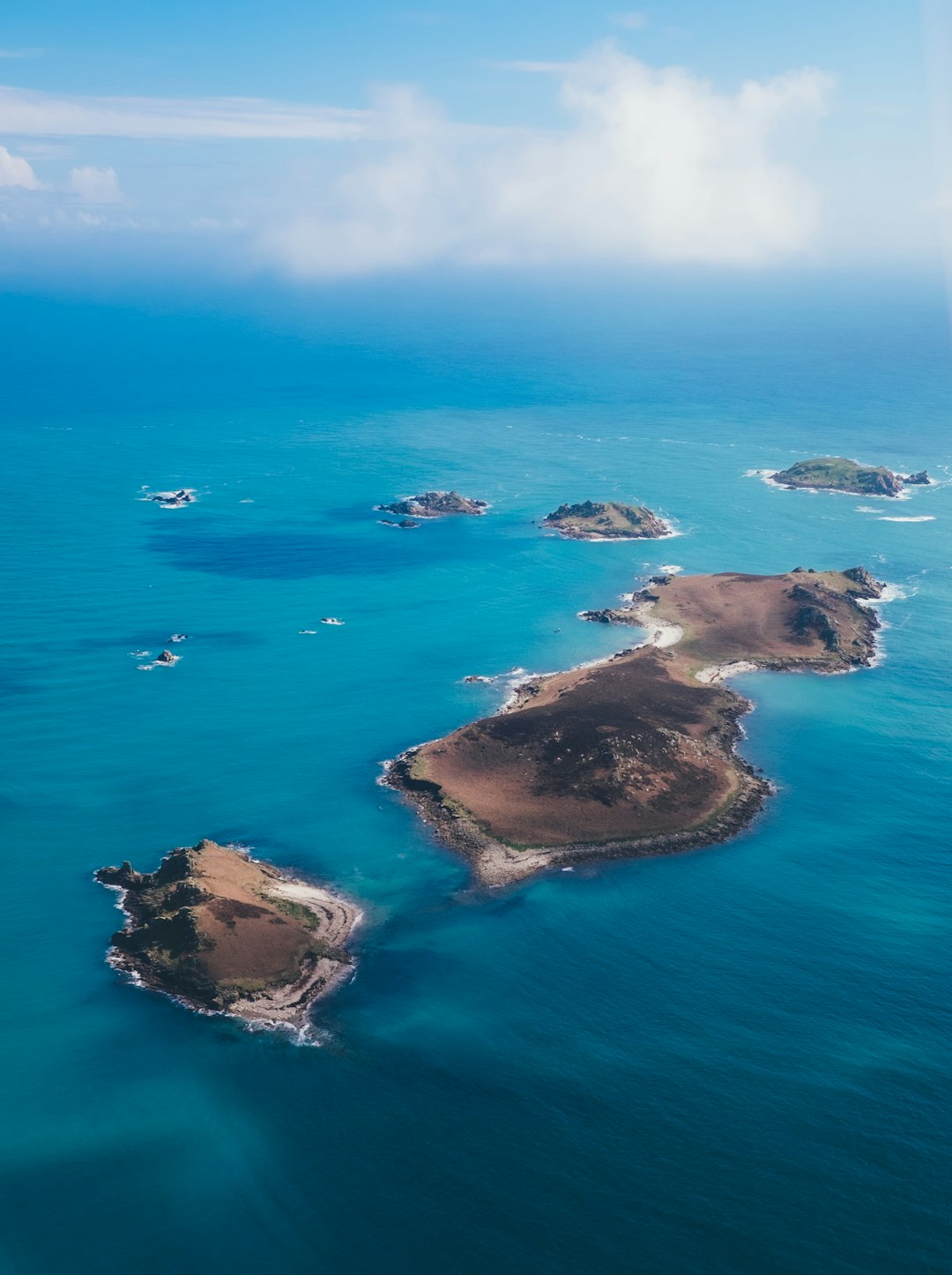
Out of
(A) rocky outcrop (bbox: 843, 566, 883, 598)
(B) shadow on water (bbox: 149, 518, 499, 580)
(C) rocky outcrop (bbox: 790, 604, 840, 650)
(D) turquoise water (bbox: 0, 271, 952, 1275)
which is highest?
(B) shadow on water (bbox: 149, 518, 499, 580)

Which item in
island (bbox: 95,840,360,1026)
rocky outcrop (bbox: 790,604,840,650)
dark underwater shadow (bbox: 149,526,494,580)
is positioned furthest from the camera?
dark underwater shadow (bbox: 149,526,494,580)

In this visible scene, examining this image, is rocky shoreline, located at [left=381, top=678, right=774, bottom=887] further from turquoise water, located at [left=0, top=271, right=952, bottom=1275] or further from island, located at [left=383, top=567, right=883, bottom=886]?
turquoise water, located at [left=0, top=271, right=952, bottom=1275]

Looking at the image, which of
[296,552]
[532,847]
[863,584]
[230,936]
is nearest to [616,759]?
[532,847]

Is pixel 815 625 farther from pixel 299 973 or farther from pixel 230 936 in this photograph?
pixel 230 936

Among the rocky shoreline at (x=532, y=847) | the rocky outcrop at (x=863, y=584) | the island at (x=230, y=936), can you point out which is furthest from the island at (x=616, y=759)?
the rocky outcrop at (x=863, y=584)

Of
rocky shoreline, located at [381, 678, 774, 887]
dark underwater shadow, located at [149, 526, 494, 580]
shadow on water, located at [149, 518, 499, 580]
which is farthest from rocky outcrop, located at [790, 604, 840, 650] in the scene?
shadow on water, located at [149, 518, 499, 580]

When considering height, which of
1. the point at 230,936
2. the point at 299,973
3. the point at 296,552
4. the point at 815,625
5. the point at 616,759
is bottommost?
the point at 299,973
